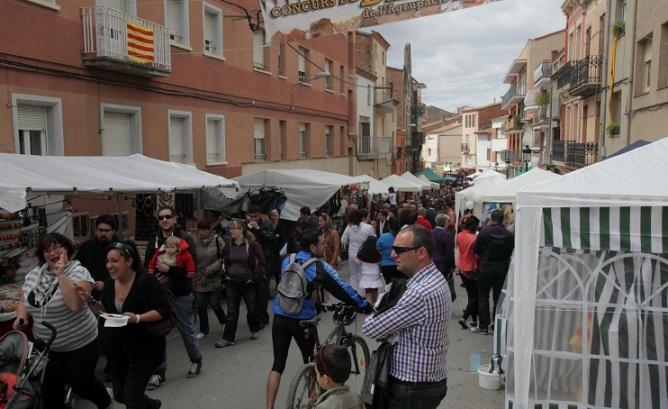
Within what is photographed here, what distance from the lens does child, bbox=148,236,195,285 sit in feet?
19.1

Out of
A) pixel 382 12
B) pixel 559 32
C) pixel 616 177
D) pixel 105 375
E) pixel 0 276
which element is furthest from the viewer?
pixel 559 32

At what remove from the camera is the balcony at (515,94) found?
152 feet

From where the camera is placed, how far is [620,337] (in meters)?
4.30

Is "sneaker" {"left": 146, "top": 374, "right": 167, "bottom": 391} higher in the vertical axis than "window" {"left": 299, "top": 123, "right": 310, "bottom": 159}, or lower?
lower

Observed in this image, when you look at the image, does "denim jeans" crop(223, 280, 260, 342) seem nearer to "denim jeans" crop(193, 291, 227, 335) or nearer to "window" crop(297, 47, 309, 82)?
"denim jeans" crop(193, 291, 227, 335)

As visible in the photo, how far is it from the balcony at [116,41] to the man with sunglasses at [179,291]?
561 cm

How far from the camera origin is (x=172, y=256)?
586 centimetres

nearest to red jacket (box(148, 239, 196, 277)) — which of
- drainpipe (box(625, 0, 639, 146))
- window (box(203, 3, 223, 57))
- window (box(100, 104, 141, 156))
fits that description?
window (box(100, 104, 141, 156))

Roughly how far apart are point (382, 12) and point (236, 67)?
9920 mm

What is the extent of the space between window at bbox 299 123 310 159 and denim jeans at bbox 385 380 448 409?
19175 millimetres

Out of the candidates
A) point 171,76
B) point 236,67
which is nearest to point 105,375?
point 171,76

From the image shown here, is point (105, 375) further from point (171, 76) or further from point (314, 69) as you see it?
point (314, 69)

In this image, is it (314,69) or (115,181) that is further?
(314,69)

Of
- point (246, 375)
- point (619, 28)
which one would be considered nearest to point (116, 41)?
point (246, 375)
